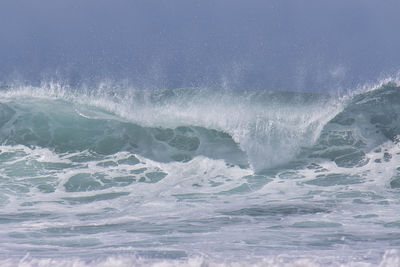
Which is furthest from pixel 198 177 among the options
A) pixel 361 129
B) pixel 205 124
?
pixel 361 129

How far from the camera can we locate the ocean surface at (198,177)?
5.19 meters

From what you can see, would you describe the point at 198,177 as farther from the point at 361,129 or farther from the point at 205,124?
the point at 361,129

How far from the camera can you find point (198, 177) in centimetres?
1046

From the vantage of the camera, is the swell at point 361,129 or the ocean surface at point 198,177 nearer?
the ocean surface at point 198,177

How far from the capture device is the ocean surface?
519 cm

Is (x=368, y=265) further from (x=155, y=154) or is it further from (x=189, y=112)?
(x=189, y=112)

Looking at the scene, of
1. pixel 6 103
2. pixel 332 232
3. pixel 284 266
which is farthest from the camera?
pixel 6 103

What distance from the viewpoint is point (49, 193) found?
9320 mm

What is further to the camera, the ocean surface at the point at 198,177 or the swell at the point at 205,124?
the swell at the point at 205,124

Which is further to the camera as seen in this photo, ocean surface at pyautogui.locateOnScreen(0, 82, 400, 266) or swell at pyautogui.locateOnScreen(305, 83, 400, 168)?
swell at pyautogui.locateOnScreen(305, 83, 400, 168)

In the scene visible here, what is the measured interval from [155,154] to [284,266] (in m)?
7.85

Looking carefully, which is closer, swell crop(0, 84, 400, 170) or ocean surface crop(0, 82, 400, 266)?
ocean surface crop(0, 82, 400, 266)

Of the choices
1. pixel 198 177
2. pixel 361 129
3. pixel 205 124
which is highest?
pixel 205 124

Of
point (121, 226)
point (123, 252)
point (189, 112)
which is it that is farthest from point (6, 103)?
point (123, 252)
